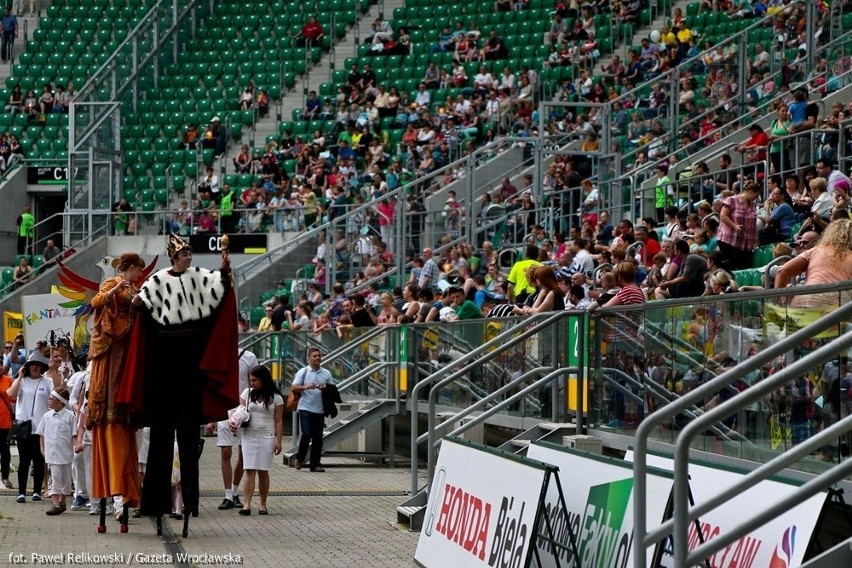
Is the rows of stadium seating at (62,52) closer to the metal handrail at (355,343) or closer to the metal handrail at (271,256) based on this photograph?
the metal handrail at (271,256)

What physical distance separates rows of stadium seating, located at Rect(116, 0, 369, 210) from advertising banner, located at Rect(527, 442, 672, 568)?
92.3 ft

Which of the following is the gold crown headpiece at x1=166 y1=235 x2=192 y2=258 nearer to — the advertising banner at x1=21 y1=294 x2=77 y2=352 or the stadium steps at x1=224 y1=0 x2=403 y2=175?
the advertising banner at x1=21 y1=294 x2=77 y2=352

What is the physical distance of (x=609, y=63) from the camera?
30359 millimetres

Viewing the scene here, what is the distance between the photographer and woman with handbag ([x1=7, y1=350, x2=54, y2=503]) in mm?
15305

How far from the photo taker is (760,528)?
22.8 feet

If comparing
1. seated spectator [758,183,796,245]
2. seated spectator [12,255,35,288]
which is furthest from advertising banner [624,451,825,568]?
seated spectator [12,255,35,288]

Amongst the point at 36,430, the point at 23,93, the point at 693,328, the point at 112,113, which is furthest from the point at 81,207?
the point at 693,328

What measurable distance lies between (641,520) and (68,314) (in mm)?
21885

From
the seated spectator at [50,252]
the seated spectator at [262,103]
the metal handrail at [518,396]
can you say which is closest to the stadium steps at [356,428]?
the metal handrail at [518,396]

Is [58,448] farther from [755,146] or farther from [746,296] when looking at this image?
[755,146]

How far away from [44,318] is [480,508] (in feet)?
58.3

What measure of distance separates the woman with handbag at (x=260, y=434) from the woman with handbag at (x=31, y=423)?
2.26 m

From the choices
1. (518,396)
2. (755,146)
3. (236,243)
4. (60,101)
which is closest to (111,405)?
(518,396)

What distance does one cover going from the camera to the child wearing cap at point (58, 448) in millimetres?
13977
